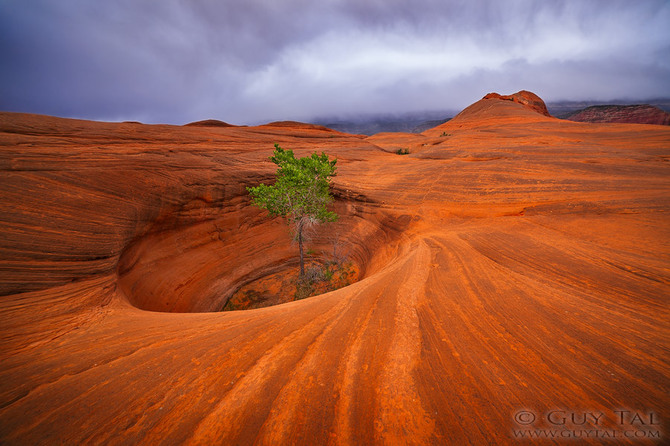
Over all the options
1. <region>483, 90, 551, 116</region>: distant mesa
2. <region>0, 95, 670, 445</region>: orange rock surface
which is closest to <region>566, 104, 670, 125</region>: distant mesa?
<region>483, 90, 551, 116</region>: distant mesa

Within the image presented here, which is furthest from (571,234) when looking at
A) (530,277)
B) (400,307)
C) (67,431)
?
(67,431)

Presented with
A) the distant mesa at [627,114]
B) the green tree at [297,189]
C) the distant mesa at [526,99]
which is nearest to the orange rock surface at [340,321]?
the green tree at [297,189]

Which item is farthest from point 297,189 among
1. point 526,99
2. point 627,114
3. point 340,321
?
point 627,114

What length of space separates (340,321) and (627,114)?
295 ft

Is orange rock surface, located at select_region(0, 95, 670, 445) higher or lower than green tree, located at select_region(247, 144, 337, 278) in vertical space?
lower

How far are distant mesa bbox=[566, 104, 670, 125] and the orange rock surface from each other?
240 ft

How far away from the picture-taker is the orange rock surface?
5.78 ft

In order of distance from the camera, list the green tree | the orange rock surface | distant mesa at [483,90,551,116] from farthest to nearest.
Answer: distant mesa at [483,90,551,116] → the green tree → the orange rock surface

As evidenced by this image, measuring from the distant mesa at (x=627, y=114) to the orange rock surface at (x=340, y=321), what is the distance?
7303 cm

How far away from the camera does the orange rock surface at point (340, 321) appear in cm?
176

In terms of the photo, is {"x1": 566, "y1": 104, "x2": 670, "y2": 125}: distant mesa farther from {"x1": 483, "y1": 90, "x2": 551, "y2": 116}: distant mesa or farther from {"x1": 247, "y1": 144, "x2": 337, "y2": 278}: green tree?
{"x1": 247, "y1": 144, "x2": 337, "y2": 278}: green tree

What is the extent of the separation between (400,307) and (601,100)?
160435mm

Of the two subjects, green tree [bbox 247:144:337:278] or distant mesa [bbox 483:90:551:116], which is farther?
distant mesa [bbox 483:90:551:116]

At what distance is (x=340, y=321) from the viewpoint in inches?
119
